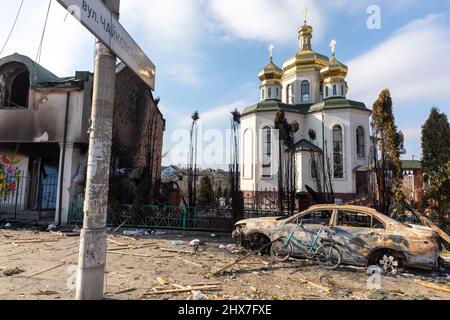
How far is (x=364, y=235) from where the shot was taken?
6926mm

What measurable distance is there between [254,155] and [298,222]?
2292 centimetres

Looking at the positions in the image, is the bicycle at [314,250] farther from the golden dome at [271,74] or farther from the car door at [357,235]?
the golden dome at [271,74]

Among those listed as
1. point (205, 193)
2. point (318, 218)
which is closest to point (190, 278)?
point (318, 218)

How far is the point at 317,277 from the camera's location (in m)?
6.22

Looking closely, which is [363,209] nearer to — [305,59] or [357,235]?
[357,235]

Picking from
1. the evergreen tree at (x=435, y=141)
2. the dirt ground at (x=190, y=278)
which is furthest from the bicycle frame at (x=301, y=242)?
the evergreen tree at (x=435, y=141)

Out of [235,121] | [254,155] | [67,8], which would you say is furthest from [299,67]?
[67,8]

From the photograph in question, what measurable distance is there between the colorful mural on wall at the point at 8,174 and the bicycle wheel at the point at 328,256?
1513cm

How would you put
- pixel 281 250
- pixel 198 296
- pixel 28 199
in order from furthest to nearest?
pixel 28 199
pixel 281 250
pixel 198 296

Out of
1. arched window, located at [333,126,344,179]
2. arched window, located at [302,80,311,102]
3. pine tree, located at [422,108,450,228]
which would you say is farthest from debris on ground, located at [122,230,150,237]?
arched window, located at [302,80,311,102]

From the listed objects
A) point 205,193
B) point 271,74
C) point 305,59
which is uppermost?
point 305,59

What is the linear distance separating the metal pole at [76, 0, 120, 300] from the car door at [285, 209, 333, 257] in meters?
4.98

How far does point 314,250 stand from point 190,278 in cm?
332

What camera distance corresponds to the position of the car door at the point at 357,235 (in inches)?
269
